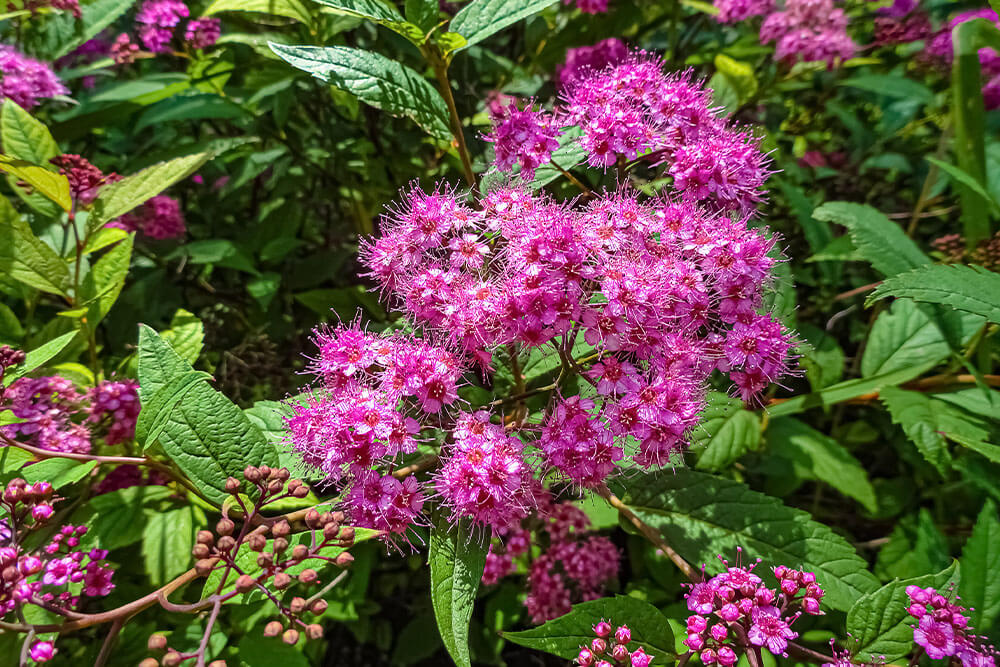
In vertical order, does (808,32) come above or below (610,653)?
above

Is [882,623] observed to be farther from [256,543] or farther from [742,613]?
[256,543]

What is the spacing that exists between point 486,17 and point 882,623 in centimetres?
153

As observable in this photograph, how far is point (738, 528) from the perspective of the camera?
4.42ft

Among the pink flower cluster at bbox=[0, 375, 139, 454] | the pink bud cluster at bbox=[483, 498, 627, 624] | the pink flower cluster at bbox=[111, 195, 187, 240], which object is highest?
the pink flower cluster at bbox=[111, 195, 187, 240]

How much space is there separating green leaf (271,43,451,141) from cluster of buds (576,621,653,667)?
1.14 metres

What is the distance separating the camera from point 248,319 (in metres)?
2.37

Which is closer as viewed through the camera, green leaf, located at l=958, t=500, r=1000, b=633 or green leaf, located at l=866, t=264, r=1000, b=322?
green leaf, located at l=866, t=264, r=1000, b=322

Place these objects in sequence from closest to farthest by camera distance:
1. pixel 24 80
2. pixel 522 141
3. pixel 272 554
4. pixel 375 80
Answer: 1. pixel 272 554
2. pixel 375 80
3. pixel 522 141
4. pixel 24 80

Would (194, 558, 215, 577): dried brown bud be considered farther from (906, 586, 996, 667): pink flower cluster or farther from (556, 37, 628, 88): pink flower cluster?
(556, 37, 628, 88): pink flower cluster

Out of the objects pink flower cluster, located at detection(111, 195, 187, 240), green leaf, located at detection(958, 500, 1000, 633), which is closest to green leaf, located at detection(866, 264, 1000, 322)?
green leaf, located at detection(958, 500, 1000, 633)

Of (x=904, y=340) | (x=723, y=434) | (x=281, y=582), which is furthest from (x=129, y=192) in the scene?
(x=904, y=340)

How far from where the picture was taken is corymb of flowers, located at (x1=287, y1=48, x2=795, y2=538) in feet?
3.74

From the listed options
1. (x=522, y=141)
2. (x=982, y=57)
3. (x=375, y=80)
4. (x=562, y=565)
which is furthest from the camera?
(x=982, y=57)

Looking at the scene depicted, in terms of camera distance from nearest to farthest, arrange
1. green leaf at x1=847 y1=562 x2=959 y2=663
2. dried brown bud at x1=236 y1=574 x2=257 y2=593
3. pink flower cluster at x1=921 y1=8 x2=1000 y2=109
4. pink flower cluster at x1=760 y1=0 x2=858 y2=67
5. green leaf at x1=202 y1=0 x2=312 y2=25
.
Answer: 1. dried brown bud at x1=236 y1=574 x2=257 y2=593
2. green leaf at x1=847 y1=562 x2=959 y2=663
3. green leaf at x1=202 y1=0 x2=312 y2=25
4. pink flower cluster at x1=760 y1=0 x2=858 y2=67
5. pink flower cluster at x1=921 y1=8 x2=1000 y2=109
